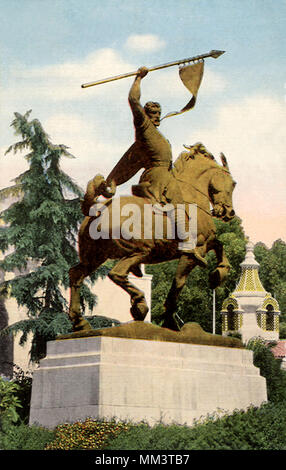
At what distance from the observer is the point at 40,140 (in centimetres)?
2322

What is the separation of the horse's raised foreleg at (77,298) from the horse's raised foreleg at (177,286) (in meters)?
1.26

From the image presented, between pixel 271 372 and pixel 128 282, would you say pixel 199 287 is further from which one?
pixel 128 282

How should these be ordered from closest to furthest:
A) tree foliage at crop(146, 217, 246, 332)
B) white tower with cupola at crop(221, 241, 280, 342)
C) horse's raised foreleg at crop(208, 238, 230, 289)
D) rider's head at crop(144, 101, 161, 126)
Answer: rider's head at crop(144, 101, 161, 126) < horse's raised foreleg at crop(208, 238, 230, 289) < white tower with cupola at crop(221, 241, 280, 342) < tree foliage at crop(146, 217, 246, 332)

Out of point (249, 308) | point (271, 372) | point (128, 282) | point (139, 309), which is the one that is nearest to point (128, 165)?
point (128, 282)

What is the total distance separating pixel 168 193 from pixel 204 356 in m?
2.57

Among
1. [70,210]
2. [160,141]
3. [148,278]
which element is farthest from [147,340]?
[148,278]

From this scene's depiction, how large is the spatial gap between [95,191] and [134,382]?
297 cm

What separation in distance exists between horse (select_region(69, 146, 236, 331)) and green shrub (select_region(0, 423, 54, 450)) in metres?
1.73

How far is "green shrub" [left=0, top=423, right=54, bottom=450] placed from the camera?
11992mm

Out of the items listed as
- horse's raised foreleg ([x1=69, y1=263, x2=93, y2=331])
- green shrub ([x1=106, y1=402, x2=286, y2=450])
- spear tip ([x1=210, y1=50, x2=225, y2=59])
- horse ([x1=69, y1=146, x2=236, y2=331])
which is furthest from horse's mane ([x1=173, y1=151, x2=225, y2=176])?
green shrub ([x1=106, y1=402, x2=286, y2=450])

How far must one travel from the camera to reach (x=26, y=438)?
12.2 metres

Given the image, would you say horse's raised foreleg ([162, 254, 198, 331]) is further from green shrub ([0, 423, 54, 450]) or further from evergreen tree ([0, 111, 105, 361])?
evergreen tree ([0, 111, 105, 361])

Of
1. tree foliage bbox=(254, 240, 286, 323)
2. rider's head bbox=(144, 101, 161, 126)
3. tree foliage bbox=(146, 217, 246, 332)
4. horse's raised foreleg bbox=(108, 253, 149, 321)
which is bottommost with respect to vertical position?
horse's raised foreleg bbox=(108, 253, 149, 321)
